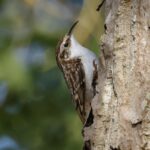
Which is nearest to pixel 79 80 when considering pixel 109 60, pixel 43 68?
pixel 43 68

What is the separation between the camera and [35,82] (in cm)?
468

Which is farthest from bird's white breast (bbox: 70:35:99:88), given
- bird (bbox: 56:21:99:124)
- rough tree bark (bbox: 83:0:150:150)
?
rough tree bark (bbox: 83:0:150:150)

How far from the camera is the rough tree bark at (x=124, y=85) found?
117 inches

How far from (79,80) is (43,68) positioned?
576 mm

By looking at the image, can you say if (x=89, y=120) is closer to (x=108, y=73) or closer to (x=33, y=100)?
(x=108, y=73)

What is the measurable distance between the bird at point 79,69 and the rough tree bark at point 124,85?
0.55 meters

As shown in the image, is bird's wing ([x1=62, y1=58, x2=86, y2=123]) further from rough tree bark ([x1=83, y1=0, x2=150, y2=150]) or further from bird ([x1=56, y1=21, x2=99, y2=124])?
rough tree bark ([x1=83, y1=0, x2=150, y2=150])

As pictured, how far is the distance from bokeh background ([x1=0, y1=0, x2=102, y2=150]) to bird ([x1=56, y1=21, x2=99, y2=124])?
0.33ft

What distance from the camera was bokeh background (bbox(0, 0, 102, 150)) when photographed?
4496 millimetres

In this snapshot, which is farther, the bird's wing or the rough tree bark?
the bird's wing

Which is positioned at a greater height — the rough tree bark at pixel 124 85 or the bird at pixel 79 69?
the rough tree bark at pixel 124 85

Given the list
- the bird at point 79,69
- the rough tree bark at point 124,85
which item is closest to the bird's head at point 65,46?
the bird at point 79,69

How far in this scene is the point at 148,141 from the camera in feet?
9.57

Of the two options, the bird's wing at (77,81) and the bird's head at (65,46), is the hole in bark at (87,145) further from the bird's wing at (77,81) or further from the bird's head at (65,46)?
the bird's head at (65,46)
